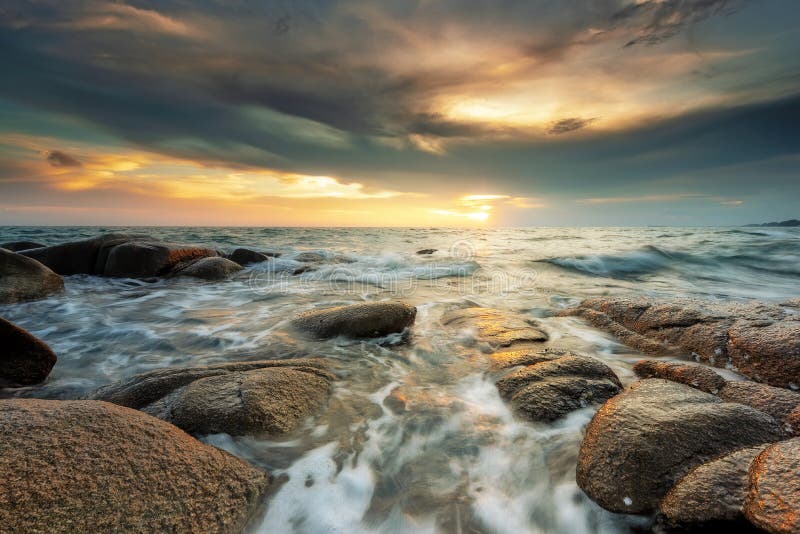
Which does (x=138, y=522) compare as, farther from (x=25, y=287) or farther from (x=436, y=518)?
(x=25, y=287)

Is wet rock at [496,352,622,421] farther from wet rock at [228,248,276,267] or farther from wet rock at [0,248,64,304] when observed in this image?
wet rock at [228,248,276,267]

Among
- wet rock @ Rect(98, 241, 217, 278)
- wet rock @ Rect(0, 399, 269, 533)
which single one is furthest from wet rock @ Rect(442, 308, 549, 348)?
wet rock @ Rect(98, 241, 217, 278)

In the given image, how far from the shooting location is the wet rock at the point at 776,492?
154cm

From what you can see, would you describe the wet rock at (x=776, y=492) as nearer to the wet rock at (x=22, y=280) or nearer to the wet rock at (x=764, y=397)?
the wet rock at (x=764, y=397)

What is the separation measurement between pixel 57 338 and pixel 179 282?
14.7 feet

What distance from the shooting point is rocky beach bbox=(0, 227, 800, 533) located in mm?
1744

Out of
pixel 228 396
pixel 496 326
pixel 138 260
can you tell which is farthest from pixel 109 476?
pixel 138 260

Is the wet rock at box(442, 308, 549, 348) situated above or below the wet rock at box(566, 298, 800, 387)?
below

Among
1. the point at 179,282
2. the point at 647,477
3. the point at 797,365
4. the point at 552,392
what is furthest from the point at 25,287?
the point at 797,365

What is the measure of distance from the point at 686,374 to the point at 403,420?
259 centimetres

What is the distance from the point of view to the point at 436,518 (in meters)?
2.09

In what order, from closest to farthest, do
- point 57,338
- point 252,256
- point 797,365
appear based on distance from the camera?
point 797,365, point 57,338, point 252,256

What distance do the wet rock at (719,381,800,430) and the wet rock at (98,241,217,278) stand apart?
12.0 metres

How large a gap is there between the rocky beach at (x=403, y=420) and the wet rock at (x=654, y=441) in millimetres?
12
